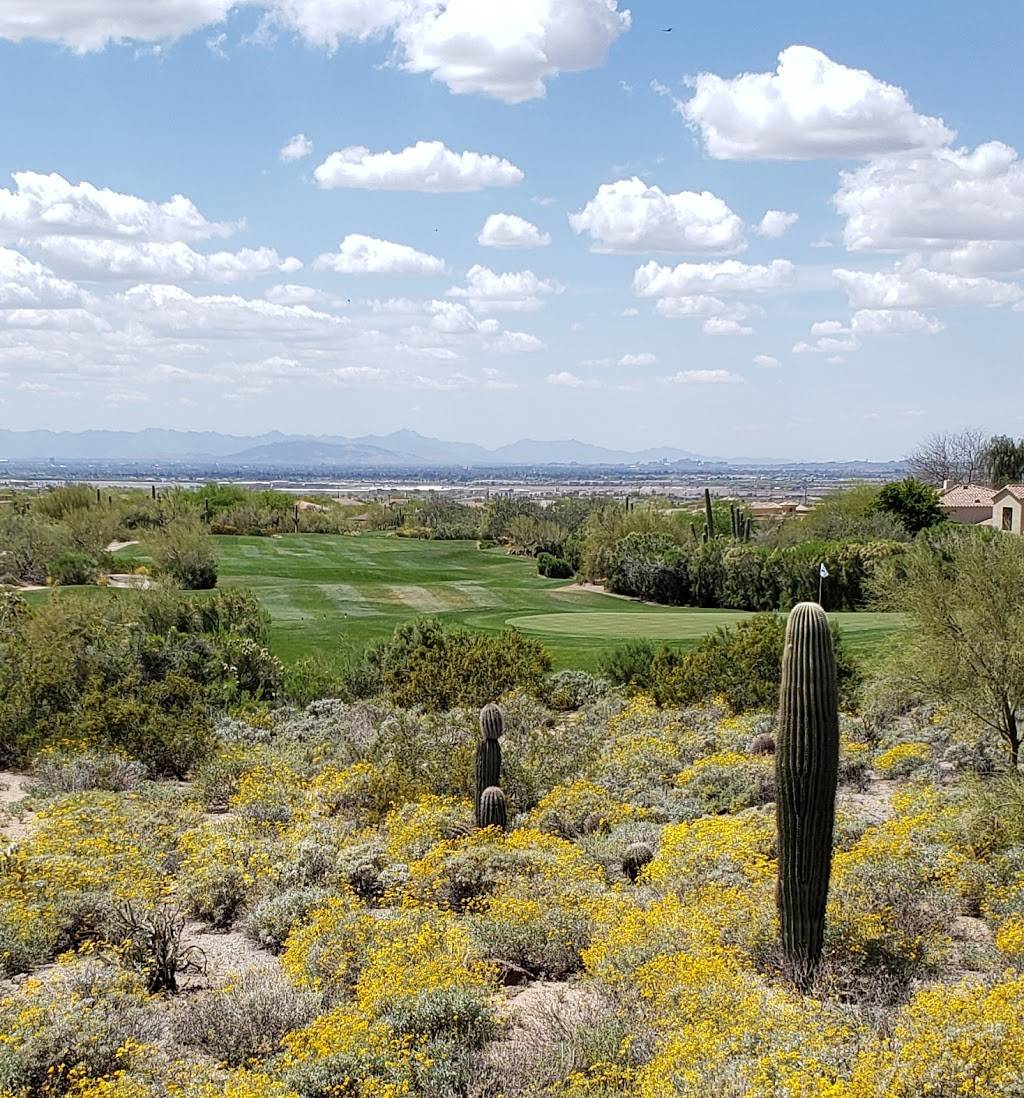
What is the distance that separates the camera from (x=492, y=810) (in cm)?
1263

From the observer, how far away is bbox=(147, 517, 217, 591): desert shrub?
4100cm

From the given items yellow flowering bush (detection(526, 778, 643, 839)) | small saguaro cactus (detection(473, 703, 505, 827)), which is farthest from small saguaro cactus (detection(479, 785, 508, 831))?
yellow flowering bush (detection(526, 778, 643, 839))

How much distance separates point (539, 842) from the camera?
11.6 metres

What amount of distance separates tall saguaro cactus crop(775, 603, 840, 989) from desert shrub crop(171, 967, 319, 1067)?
3.63m

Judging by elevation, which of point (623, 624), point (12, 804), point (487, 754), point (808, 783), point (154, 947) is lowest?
point (12, 804)

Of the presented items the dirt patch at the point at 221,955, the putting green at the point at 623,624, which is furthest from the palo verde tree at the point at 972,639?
the putting green at the point at 623,624

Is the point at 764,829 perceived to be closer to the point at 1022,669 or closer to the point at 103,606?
the point at 1022,669

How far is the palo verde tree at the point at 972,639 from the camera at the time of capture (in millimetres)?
14992

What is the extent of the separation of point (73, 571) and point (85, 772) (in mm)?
28677

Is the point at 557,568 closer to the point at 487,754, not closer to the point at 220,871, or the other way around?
the point at 487,754

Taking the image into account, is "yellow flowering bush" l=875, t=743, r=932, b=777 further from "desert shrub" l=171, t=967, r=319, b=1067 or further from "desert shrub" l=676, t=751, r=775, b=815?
"desert shrub" l=171, t=967, r=319, b=1067

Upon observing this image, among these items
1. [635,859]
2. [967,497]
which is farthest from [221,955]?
[967,497]

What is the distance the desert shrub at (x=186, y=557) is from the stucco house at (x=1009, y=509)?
1434 inches

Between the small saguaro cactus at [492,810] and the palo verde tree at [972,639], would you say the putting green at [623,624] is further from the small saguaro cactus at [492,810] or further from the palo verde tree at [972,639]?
the small saguaro cactus at [492,810]
